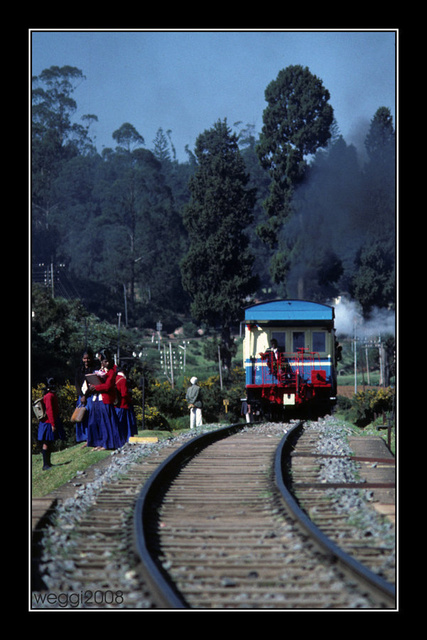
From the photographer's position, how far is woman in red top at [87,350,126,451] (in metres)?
13.4

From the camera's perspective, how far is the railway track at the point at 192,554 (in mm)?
5562

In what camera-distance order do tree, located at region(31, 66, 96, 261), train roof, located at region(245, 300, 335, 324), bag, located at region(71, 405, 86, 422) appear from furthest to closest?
1. tree, located at region(31, 66, 96, 261)
2. train roof, located at region(245, 300, 335, 324)
3. bag, located at region(71, 405, 86, 422)

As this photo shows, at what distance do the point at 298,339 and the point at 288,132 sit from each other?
2503cm

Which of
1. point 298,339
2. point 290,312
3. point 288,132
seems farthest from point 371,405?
point 288,132

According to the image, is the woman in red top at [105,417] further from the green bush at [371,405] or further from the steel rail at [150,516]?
the green bush at [371,405]

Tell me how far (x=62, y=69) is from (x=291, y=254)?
43.0m

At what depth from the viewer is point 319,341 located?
21.7 metres

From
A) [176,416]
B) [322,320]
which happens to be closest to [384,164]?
[322,320]

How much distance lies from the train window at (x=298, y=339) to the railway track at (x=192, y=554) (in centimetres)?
1145

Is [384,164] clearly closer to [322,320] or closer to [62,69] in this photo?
[322,320]

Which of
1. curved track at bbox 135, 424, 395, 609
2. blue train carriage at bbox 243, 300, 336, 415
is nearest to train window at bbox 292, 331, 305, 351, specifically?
blue train carriage at bbox 243, 300, 336, 415

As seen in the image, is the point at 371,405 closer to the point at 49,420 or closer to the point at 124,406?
the point at 124,406

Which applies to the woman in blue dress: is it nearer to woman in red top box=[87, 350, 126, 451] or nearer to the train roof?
woman in red top box=[87, 350, 126, 451]

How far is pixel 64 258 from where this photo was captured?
7175 centimetres
